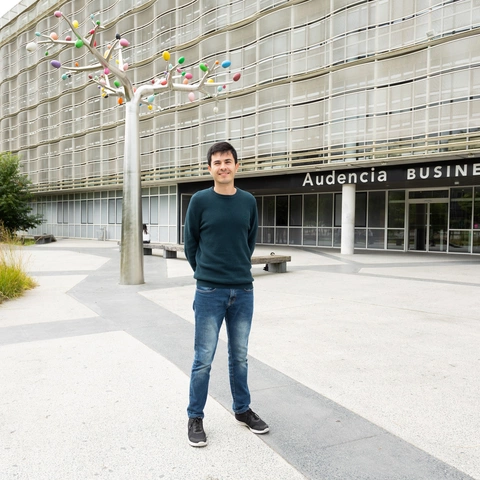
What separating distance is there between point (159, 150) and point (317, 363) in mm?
25204

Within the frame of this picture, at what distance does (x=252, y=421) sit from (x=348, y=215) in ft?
56.4

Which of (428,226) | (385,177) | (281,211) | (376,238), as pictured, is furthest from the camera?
(281,211)

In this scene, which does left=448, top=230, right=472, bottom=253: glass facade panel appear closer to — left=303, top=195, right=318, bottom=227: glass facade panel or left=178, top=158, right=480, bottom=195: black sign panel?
left=178, top=158, right=480, bottom=195: black sign panel

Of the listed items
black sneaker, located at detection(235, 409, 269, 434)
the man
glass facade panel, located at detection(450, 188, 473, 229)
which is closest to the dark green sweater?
the man

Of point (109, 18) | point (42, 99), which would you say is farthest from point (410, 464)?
point (42, 99)

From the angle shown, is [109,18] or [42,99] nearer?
[109,18]

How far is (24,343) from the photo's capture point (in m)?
5.50

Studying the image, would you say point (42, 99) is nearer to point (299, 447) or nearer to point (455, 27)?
point (455, 27)

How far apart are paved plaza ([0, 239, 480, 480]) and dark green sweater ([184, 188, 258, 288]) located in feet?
3.54

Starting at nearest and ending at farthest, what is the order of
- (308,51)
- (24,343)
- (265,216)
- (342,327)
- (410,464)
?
(410,464) → (24,343) → (342,327) → (308,51) → (265,216)

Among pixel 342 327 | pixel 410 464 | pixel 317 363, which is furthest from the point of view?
pixel 342 327

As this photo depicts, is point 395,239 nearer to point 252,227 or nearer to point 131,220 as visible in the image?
point 131,220

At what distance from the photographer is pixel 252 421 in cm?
322

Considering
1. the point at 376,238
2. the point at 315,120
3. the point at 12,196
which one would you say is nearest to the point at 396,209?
the point at 376,238
